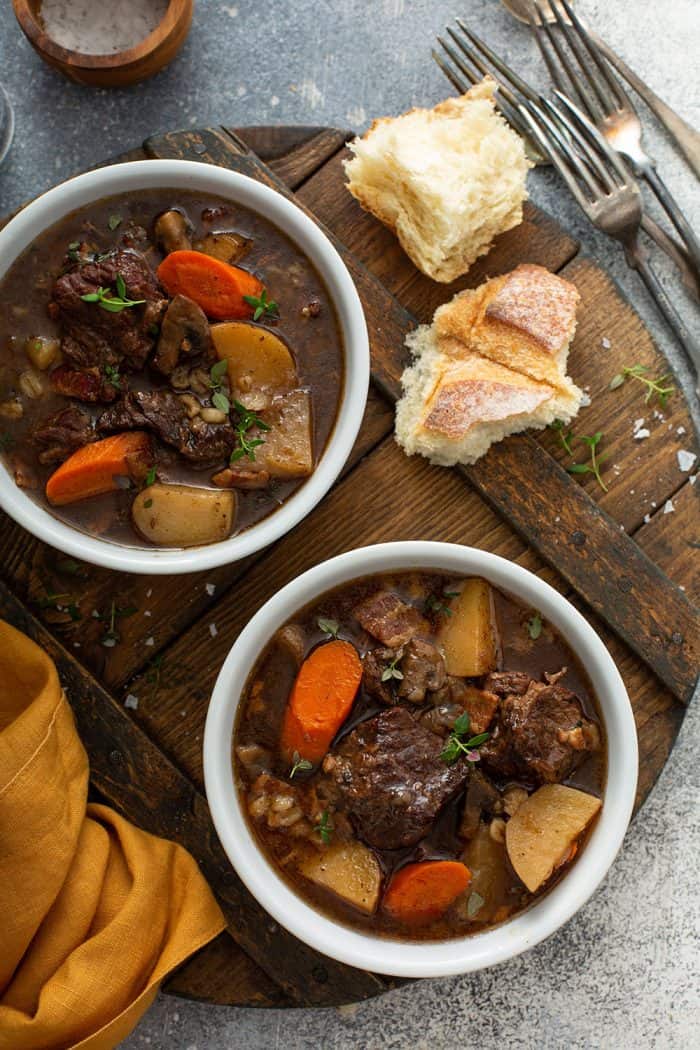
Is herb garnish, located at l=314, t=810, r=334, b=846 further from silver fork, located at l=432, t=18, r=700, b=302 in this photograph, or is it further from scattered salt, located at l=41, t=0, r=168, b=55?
scattered salt, located at l=41, t=0, r=168, b=55

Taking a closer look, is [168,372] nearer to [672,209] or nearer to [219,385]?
[219,385]

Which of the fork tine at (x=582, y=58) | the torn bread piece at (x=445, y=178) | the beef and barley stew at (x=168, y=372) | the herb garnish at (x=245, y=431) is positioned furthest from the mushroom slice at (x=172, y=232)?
the fork tine at (x=582, y=58)

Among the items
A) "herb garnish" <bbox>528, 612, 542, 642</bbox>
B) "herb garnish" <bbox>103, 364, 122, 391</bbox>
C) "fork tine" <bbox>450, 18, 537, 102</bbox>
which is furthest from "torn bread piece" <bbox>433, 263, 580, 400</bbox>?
"herb garnish" <bbox>103, 364, 122, 391</bbox>

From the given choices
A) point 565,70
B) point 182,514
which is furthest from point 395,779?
point 565,70

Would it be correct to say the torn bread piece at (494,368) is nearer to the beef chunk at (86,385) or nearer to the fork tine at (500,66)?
the fork tine at (500,66)

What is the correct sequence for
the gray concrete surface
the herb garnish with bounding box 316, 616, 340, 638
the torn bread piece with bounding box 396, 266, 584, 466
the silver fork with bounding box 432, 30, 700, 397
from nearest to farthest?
the herb garnish with bounding box 316, 616, 340, 638 → the torn bread piece with bounding box 396, 266, 584, 466 → the silver fork with bounding box 432, 30, 700, 397 → the gray concrete surface

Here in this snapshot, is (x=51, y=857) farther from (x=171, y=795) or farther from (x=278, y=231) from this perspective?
(x=278, y=231)
